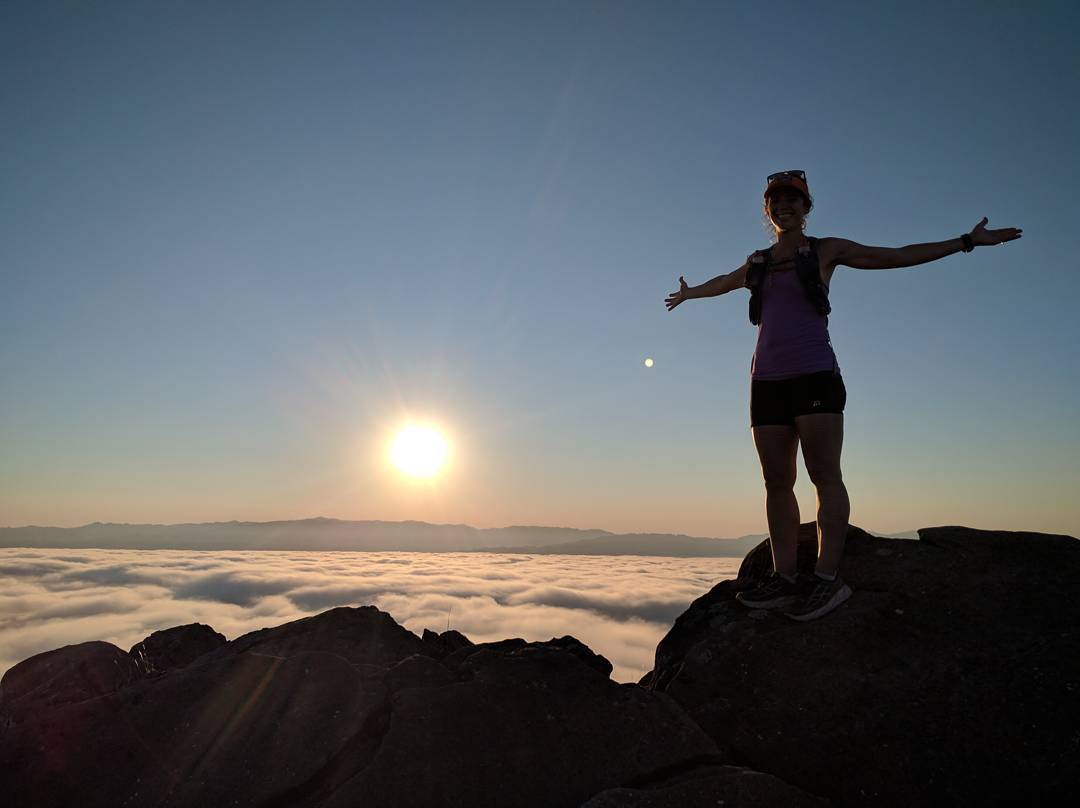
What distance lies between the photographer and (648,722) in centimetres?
327

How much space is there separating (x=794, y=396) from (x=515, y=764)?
3036 mm

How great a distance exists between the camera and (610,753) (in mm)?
3082

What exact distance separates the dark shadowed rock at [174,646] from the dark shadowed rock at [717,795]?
435 cm

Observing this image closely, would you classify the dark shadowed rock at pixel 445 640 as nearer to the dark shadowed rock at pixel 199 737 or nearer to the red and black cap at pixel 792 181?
the dark shadowed rock at pixel 199 737

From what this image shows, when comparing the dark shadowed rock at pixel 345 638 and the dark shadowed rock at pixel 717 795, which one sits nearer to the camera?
the dark shadowed rock at pixel 717 795

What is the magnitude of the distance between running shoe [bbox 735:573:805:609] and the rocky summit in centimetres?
12

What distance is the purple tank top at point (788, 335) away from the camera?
4.28 m

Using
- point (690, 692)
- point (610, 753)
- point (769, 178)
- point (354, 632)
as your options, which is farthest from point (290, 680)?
point (769, 178)

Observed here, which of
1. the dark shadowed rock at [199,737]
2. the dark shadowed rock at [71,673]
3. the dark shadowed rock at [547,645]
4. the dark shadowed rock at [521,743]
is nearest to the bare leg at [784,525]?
the dark shadowed rock at [547,645]

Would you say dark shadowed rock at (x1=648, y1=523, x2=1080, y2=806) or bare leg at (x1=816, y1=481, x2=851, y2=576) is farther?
bare leg at (x1=816, y1=481, x2=851, y2=576)

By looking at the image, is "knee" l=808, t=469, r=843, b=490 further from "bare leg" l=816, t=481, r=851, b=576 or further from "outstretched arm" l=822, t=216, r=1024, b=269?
"outstretched arm" l=822, t=216, r=1024, b=269

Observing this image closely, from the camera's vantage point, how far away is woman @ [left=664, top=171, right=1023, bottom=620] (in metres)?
4.21

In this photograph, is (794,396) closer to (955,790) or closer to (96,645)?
(955,790)

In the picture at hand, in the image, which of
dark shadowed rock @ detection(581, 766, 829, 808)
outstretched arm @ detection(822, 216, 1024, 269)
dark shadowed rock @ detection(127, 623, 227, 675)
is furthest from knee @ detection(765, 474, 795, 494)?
dark shadowed rock @ detection(127, 623, 227, 675)
